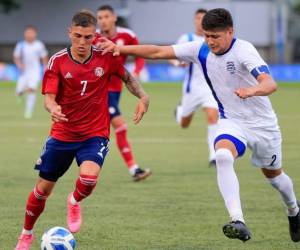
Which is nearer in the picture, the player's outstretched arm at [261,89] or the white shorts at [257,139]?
the player's outstretched arm at [261,89]

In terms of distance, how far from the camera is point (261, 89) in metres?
7.14

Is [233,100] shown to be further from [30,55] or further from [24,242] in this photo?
[30,55]

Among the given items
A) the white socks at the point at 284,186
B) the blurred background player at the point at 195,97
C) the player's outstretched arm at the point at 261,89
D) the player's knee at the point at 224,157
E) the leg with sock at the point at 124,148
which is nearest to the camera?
the player's outstretched arm at the point at 261,89

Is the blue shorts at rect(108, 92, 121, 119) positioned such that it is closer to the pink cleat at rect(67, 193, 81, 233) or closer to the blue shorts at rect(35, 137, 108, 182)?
the pink cleat at rect(67, 193, 81, 233)

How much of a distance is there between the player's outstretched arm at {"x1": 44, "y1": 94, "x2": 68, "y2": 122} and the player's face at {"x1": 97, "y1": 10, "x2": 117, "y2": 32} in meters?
4.97

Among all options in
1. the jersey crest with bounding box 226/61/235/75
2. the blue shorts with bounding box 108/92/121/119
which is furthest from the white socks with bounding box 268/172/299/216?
the blue shorts with bounding box 108/92/121/119

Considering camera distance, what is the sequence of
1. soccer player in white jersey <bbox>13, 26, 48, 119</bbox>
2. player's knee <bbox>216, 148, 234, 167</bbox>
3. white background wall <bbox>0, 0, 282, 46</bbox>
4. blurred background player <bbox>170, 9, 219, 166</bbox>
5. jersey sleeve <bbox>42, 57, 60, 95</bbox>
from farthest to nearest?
white background wall <bbox>0, 0, 282, 46</bbox> < soccer player in white jersey <bbox>13, 26, 48, 119</bbox> < blurred background player <bbox>170, 9, 219, 166</bbox> < jersey sleeve <bbox>42, 57, 60, 95</bbox> < player's knee <bbox>216, 148, 234, 167</bbox>

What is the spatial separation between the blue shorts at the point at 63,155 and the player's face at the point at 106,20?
15.9ft

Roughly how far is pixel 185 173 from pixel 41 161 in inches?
212

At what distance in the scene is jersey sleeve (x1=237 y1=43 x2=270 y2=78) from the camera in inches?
297

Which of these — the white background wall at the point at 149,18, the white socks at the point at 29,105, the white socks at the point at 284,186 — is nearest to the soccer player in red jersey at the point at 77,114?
the white socks at the point at 284,186

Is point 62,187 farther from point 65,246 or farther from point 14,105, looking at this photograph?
point 14,105

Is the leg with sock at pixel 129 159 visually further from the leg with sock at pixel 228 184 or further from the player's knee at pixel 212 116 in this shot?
the leg with sock at pixel 228 184

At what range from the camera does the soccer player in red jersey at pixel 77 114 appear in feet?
25.7
